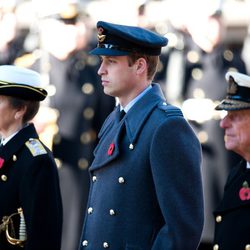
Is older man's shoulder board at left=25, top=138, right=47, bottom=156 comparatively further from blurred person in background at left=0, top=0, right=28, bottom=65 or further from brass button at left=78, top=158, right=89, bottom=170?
blurred person in background at left=0, top=0, right=28, bottom=65

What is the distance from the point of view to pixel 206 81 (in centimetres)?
1039

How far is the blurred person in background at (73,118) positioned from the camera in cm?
1038

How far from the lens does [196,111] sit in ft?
34.1

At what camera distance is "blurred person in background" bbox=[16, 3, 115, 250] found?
1038 centimetres

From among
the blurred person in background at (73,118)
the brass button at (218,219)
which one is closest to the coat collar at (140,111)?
the brass button at (218,219)

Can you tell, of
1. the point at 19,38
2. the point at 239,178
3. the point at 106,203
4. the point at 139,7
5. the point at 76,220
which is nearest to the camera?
the point at 106,203

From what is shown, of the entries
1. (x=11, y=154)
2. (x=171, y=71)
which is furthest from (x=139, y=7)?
(x=11, y=154)

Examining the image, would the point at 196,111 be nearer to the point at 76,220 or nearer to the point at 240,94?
the point at 76,220

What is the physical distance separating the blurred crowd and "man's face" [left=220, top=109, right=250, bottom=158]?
383cm

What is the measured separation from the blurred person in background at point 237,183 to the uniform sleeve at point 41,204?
809 mm

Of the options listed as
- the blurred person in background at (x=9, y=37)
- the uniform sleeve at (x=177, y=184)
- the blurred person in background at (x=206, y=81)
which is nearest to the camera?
the uniform sleeve at (x=177, y=184)

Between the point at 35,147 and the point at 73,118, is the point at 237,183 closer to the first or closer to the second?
the point at 35,147

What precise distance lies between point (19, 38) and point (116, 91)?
709 centimetres

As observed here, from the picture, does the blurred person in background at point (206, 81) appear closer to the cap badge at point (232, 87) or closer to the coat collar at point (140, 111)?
the cap badge at point (232, 87)
